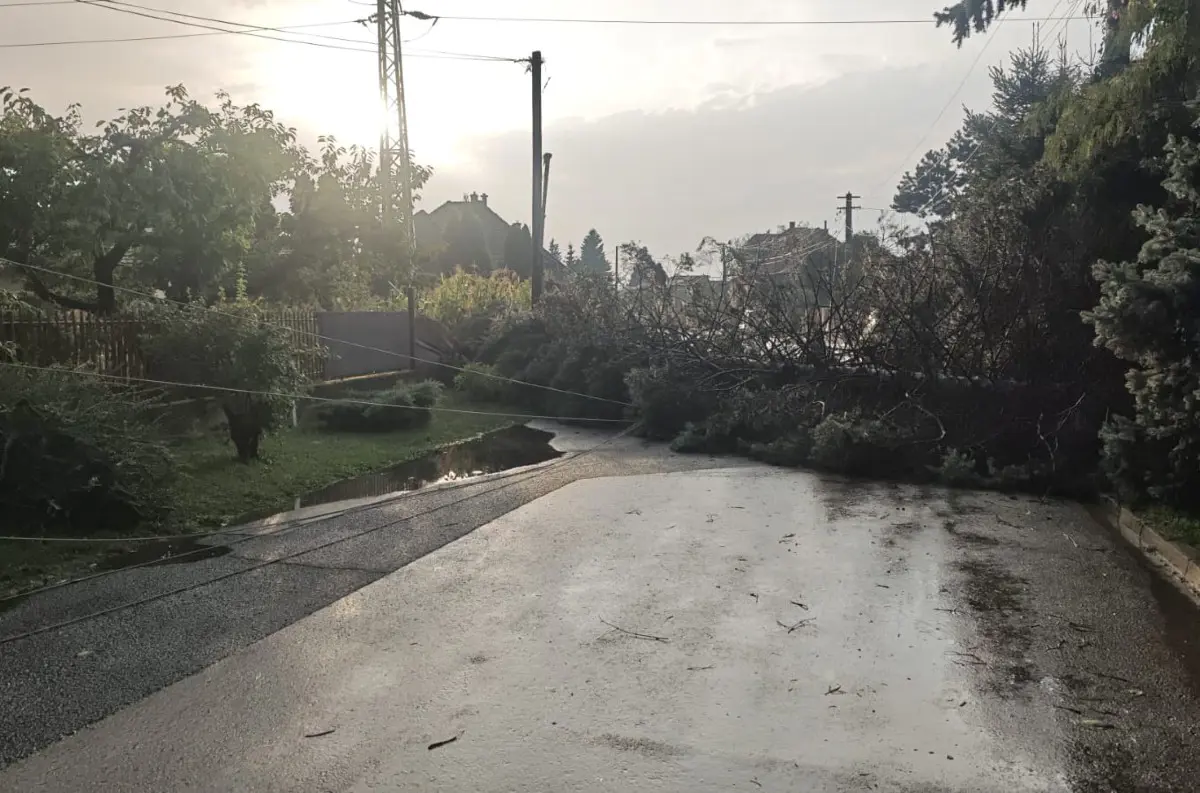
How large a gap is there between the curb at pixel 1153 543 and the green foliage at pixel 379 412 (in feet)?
32.7

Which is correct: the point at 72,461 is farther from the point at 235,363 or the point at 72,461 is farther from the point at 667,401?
the point at 667,401

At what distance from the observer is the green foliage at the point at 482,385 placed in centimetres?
1991

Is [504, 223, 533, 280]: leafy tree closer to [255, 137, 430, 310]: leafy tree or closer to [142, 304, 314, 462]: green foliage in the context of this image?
[255, 137, 430, 310]: leafy tree

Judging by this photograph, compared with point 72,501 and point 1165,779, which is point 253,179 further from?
point 1165,779

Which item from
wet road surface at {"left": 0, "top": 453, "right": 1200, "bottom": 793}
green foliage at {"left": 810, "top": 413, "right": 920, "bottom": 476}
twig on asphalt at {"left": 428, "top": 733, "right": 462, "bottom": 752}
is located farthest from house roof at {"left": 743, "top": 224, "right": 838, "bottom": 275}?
twig on asphalt at {"left": 428, "top": 733, "right": 462, "bottom": 752}

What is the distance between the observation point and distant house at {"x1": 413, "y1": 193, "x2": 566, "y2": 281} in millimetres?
59250

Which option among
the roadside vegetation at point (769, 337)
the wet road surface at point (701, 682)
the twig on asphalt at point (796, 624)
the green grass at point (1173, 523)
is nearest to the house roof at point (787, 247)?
the roadside vegetation at point (769, 337)

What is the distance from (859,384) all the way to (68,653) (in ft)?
33.8

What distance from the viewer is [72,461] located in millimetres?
7930

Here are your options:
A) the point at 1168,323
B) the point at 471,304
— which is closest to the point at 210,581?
the point at 1168,323

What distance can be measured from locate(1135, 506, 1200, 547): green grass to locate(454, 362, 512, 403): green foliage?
1349 cm

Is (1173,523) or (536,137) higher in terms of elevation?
(536,137)

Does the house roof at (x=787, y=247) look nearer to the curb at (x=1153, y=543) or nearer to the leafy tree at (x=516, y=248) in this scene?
the curb at (x=1153, y=543)

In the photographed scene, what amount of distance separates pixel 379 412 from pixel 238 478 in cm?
495
